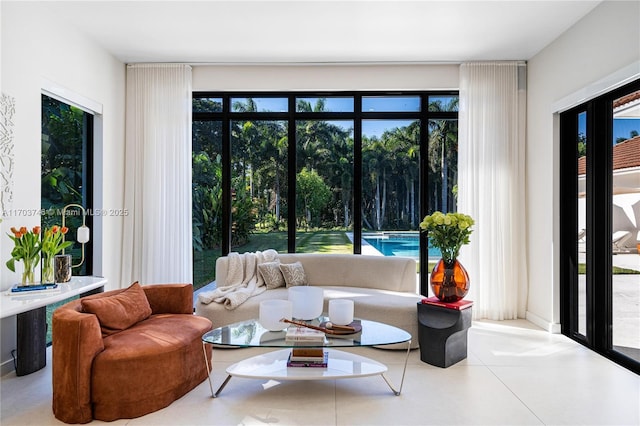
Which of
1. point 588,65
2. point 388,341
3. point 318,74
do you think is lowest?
point 388,341

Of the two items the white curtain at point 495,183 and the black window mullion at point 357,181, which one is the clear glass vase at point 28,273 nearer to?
the black window mullion at point 357,181

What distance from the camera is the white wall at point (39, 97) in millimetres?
3115

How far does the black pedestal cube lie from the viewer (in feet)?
10.6

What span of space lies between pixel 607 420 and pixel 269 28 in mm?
3996

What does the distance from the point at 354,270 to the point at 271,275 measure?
37.0 inches

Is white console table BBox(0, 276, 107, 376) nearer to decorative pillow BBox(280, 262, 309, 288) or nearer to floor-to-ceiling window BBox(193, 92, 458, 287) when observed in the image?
decorative pillow BBox(280, 262, 309, 288)

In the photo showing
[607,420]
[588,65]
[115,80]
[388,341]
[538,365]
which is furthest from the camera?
[115,80]

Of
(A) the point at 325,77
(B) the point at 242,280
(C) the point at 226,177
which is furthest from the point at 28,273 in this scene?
(A) the point at 325,77

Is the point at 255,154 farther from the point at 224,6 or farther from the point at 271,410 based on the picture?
the point at 271,410

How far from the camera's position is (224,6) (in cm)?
344

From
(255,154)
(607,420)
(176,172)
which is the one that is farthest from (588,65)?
(176,172)

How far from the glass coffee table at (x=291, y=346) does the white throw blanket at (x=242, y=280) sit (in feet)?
3.21

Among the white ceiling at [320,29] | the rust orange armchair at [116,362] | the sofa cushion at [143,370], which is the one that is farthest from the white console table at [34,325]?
the white ceiling at [320,29]

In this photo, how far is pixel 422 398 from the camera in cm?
266
